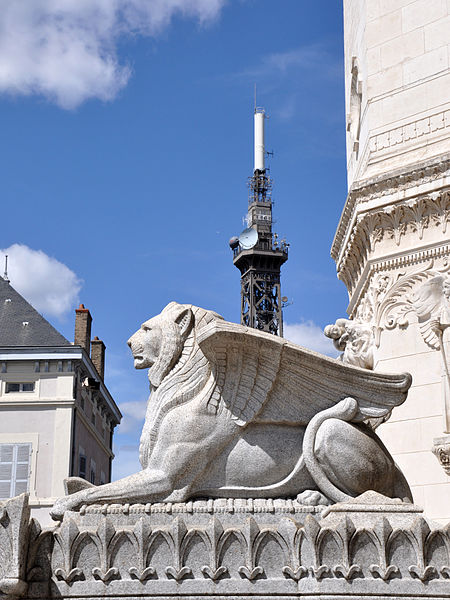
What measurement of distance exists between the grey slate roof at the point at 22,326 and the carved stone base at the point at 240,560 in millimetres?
30440

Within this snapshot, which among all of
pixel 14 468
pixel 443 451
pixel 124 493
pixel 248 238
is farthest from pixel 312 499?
pixel 248 238

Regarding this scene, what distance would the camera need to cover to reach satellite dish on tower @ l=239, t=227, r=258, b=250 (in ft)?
310

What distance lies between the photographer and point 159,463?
7949 mm

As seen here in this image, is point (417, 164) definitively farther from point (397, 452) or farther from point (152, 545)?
point (152, 545)

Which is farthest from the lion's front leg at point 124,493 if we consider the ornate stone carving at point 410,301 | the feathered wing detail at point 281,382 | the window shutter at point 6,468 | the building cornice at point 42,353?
the building cornice at point 42,353

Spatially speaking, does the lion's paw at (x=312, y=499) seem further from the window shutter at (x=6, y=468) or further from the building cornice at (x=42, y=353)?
the building cornice at (x=42, y=353)

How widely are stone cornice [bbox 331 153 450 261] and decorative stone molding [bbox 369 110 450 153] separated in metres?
0.76

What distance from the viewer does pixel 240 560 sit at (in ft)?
23.3

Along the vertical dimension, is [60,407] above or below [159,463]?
above

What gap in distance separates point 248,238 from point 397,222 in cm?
8182

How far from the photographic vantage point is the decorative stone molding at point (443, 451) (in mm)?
12484

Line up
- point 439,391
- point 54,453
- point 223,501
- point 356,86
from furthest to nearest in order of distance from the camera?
point 54,453, point 356,86, point 439,391, point 223,501

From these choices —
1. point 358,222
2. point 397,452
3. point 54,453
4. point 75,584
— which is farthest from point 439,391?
point 54,453

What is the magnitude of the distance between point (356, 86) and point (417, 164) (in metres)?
3.59
